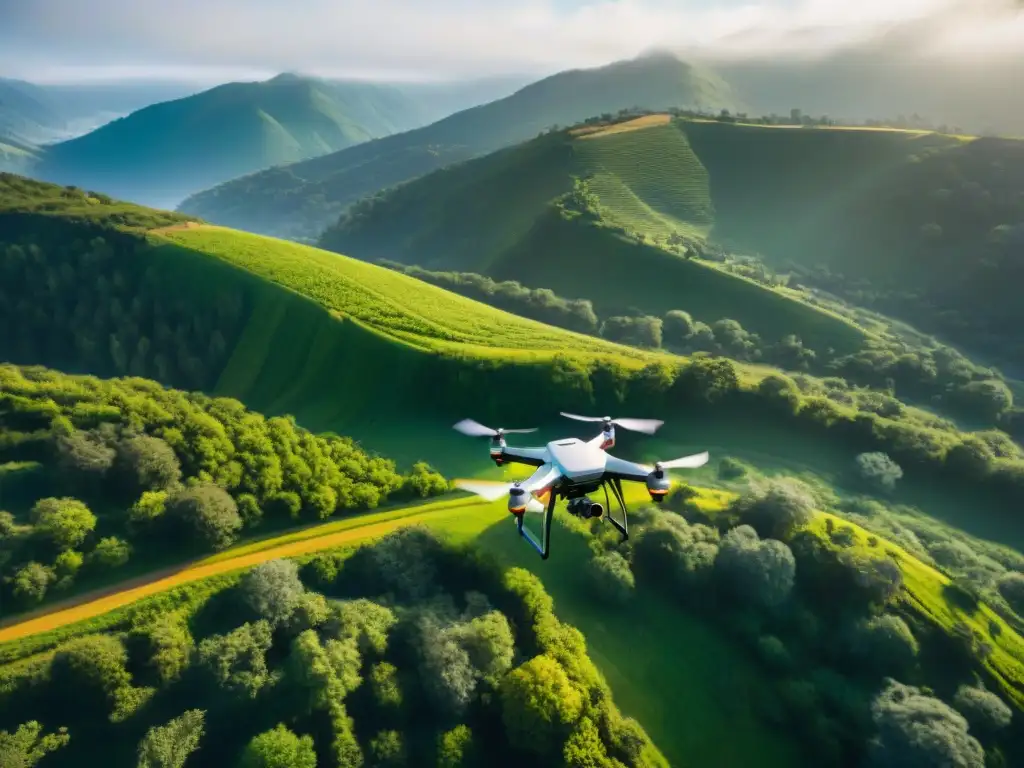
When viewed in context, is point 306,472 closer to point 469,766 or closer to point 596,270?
point 469,766

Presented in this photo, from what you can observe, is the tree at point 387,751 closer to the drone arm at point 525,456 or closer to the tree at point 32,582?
the drone arm at point 525,456

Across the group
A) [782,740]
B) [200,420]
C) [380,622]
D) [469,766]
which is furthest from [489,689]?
[200,420]

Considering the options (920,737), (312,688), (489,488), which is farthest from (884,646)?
(489,488)

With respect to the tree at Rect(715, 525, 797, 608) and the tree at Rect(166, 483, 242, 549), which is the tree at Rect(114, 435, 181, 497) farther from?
the tree at Rect(715, 525, 797, 608)

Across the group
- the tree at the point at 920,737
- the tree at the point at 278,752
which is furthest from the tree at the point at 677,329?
the tree at the point at 278,752

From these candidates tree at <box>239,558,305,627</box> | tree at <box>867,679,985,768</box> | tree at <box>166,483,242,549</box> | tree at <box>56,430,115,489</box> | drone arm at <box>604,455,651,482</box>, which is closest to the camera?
drone arm at <box>604,455,651,482</box>

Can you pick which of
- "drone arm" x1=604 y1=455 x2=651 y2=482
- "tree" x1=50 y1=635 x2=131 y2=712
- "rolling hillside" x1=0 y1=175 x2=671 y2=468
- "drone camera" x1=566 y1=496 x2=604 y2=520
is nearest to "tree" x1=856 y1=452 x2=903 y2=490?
"rolling hillside" x1=0 y1=175 x2=671 y2=468

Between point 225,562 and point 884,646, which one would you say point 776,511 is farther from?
point 225,562

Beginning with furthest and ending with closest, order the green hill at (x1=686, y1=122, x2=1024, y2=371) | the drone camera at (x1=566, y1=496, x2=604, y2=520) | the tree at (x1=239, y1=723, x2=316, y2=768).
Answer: the green hill at (x1=686, y1=122, x2=1024, y2=371) → the tree at (x1=239, y1=723, x2=316, y2=768) → the drone camera at (x1=566, y1=496, x2=604, y2=520)
